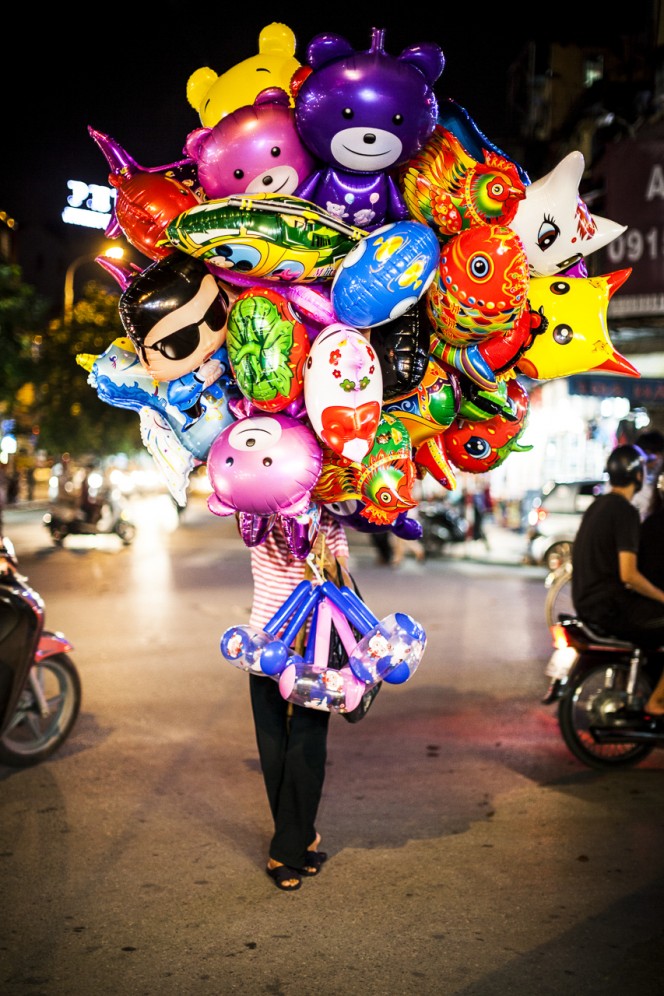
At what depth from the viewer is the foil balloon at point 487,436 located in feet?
13.0

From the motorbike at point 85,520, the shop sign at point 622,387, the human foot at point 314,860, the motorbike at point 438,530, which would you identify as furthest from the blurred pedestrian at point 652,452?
the motorbike at point 85,520

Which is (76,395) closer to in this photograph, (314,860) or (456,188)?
(314,860)

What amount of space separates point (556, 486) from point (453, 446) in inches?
460

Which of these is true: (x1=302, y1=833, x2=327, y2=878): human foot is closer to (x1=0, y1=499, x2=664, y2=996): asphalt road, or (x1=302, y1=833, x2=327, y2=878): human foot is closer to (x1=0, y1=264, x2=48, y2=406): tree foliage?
(x1=0, y1=499, x2=664, y2=996): asphalt road

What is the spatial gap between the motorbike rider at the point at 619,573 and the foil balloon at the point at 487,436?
1.69m

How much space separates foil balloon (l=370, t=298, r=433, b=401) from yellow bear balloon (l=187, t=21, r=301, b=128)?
1.00 m

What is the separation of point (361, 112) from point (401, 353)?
86 cm

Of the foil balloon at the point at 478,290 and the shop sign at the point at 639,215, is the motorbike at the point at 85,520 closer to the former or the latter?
the shop sign at the point at 639,215

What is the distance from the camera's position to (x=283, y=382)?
3328 millimetres

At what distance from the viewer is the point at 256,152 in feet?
11.1

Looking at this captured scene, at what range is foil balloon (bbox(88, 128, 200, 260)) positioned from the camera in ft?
11.7

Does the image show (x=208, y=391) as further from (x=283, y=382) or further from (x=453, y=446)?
(x=453, y=446)

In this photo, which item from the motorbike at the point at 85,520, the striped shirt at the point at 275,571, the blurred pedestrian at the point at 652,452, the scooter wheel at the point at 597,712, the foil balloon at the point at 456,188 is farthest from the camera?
the motorbike at the point at 85,520

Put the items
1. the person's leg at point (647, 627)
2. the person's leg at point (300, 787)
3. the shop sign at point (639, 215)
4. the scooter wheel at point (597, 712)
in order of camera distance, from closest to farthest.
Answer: the person's leg at point (300, 787) → the person's leg at point (647, 627) → the scooter wheel at point (597, 712) → the shop sign at point (639, 215)
